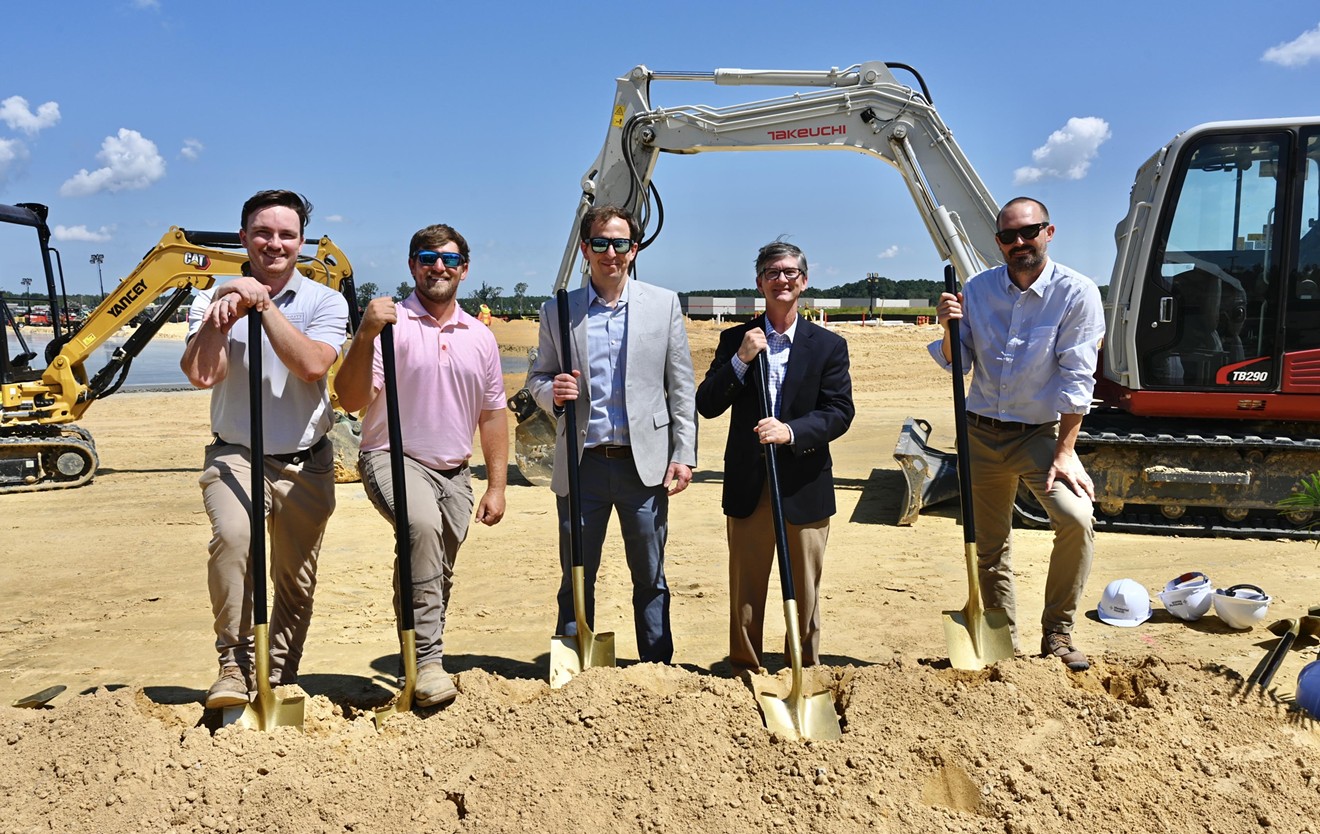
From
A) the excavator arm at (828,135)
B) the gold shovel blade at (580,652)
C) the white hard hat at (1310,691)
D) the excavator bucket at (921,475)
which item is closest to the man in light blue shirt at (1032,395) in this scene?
the white hard hat at (1310,691)

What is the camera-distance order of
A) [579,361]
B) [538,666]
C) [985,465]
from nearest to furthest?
1. [579,361]
2. [985,465]
3. [538,666]

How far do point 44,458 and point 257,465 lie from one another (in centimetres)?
890

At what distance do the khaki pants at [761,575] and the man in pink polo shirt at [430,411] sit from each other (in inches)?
41.2

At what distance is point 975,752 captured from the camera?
3.35 meters

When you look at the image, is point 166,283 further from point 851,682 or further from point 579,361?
point 851,682

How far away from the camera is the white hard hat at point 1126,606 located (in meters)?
5.55

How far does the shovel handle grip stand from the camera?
338 cm

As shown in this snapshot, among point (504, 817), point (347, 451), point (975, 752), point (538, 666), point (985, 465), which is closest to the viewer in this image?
point (504, 817)

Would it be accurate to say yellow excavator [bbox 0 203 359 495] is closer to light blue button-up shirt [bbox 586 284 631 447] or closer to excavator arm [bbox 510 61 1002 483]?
excavator arm [bbox 510 61 1002 483]

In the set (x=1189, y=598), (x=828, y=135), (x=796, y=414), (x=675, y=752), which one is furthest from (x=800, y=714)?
(x=828, y=135)

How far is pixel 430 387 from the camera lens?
3.84 m

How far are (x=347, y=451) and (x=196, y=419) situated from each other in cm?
832

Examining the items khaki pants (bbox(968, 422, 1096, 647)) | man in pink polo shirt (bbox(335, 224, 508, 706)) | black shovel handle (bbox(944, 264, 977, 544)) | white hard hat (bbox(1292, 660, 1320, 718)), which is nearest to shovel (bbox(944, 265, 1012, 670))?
black shovel handle (bbox(944, 264, 977, 544))

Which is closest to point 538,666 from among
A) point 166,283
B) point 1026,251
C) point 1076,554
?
point 1076,554
